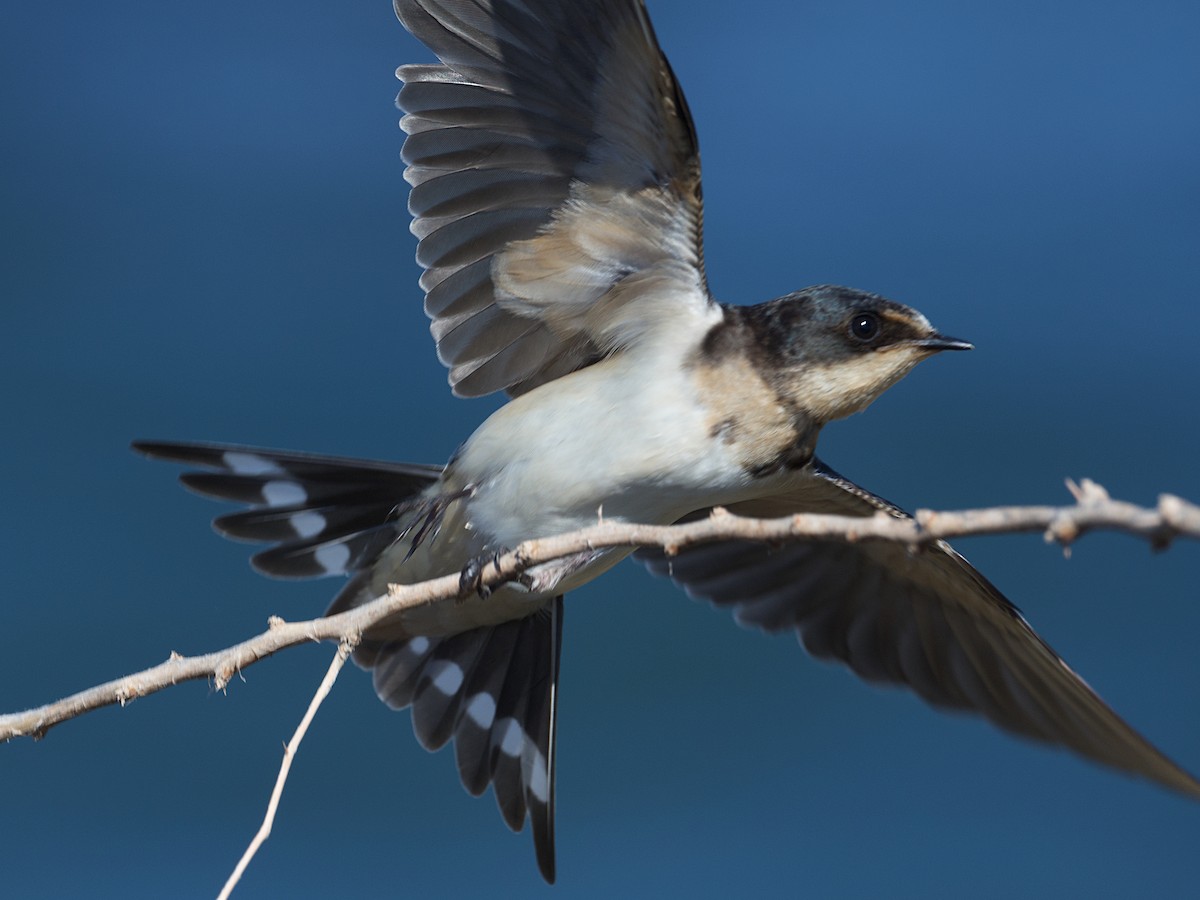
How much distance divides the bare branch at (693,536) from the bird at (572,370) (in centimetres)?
47

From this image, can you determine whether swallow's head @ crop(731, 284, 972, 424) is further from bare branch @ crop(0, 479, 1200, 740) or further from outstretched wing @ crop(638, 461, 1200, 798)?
bare branch @ crop(0, 479, 1200, 740)

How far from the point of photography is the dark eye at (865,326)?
228 centimetres

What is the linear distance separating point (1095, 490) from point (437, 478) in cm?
162

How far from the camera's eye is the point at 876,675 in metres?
2.89

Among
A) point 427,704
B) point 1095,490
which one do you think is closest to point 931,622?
point 427,704

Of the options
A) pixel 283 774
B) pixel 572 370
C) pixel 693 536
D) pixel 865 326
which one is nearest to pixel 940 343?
pixel 865 326

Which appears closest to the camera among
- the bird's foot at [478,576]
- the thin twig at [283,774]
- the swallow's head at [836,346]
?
the thin twig at [283,774]

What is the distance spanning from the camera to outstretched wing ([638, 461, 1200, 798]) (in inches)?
97.8

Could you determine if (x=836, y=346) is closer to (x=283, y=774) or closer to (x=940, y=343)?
(x=940, y=343)

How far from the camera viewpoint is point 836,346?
2.27 metres

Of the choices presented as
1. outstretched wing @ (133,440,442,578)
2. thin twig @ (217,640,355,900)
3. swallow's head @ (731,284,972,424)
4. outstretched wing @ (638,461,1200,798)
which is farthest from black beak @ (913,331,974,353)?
thin twig @ (217,640,355,900)

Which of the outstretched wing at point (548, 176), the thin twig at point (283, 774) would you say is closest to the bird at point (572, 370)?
the outstretched wing at point (548, 176)

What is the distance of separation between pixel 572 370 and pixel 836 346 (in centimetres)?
49

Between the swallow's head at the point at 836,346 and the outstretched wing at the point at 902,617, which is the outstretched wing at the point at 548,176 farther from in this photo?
the outstretched wing at the point at 902,617
